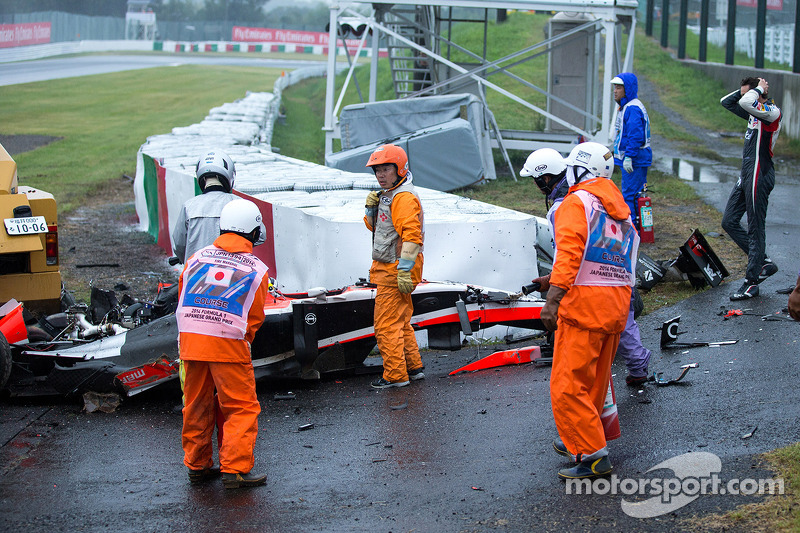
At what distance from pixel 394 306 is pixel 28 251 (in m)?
3.24

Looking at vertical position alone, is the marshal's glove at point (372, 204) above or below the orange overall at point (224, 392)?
above

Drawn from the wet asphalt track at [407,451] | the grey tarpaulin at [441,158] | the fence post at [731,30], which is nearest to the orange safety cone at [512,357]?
the wet asphalt track at [407,451]

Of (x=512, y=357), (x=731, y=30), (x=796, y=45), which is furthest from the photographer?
(x=731, y=30)

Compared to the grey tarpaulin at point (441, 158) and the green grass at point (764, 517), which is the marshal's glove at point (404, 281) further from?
the grey tarpaulin at point (441, 158)

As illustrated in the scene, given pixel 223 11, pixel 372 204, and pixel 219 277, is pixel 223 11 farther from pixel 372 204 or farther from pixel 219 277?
pixel 219 277

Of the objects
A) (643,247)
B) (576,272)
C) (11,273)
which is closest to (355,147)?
(643,247)

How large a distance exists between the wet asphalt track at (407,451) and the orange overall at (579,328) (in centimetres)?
34

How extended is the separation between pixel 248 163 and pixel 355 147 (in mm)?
4830

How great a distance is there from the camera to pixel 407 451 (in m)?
5.27

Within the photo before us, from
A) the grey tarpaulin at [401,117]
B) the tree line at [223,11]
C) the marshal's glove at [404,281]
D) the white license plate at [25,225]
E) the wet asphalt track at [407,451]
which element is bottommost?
the wet asphalt track at [407,451]

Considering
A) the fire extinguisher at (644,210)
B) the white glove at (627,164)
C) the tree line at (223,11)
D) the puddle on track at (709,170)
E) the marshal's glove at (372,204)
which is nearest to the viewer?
the marshal's glove at (372,204)

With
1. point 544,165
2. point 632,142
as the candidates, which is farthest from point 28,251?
point 632,142

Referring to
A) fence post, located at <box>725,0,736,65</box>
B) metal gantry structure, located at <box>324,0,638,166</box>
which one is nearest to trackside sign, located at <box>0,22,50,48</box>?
metal gantry structure, located at <box>324,0,638,166</box>

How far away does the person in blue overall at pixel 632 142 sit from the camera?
9750 millimetres
